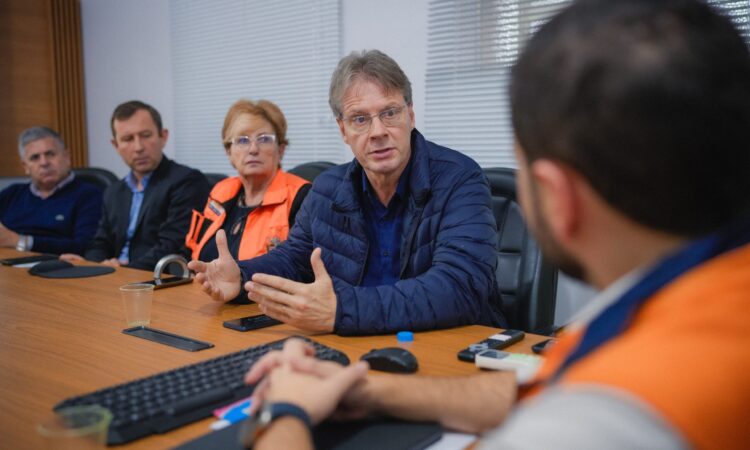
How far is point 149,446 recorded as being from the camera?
36.8 inches

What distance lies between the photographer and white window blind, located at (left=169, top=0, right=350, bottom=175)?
12.6 feet

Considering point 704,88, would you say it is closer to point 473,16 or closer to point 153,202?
point 473,16

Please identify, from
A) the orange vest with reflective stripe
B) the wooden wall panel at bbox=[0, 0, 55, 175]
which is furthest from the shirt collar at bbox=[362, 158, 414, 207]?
the wooden wall panel at bbox=[0, 0, 55, 175]

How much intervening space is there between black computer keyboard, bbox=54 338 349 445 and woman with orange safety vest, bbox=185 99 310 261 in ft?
4.73

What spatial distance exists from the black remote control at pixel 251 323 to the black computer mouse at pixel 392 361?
45 centimetres

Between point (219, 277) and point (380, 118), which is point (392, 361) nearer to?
point (219, 277)

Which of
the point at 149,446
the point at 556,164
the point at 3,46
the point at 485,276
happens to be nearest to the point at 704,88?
the point at 556,164

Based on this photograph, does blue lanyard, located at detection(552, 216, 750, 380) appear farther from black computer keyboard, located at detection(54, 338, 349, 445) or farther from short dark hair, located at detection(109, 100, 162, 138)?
short dark hair, located at detection(109, 100, 162, 138)

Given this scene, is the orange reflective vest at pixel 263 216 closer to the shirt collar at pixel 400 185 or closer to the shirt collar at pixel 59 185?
the shirt collar at pixel 400 185

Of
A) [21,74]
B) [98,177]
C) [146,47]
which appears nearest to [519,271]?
[98,177]

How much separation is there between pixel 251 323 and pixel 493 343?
0.61 meters

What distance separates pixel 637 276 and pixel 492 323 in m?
1.30

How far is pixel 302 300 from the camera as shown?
1.49m

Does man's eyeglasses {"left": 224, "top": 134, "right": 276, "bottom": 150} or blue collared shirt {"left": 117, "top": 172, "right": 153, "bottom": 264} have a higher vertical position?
man's eyeglasses {"left": 224, "top": 134, "right": 276, "bottom": 150}
